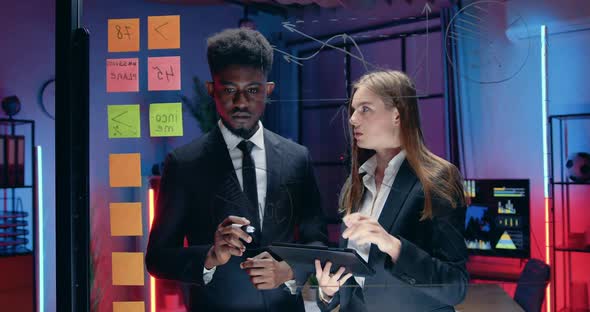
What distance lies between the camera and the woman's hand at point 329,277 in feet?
4.36

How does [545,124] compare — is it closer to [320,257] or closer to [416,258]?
[416,258]

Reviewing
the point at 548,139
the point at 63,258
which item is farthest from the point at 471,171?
the point at 63,258

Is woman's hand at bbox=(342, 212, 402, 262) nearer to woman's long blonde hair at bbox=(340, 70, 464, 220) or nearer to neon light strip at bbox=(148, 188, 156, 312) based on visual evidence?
woman's long blonde hair at bbox=(340, 70, 464, 220)

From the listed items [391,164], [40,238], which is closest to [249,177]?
[391,164]

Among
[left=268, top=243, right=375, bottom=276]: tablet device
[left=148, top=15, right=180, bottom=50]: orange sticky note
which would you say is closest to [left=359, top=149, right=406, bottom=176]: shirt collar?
[left=268, top=243, right=375, bottom=276]: tablet device

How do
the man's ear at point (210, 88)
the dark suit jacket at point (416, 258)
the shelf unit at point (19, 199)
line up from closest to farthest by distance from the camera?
1. the dark suit jacket at point (416, 258)
2. the man's ear at point (210, 88)
3. the shelf unit at point (19, 199)

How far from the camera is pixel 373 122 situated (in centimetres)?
130

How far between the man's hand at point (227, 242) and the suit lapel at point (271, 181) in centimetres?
5

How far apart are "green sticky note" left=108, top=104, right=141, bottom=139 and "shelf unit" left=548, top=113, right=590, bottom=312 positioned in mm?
1222

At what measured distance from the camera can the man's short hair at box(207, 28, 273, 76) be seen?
53.0 inches

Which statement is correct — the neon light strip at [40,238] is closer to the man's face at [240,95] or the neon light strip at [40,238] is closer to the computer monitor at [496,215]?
the man's face at [240,95]

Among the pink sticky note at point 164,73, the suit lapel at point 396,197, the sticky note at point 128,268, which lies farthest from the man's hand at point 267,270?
the pink sticky note at point 164,73

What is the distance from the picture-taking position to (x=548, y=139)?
4.22 ft

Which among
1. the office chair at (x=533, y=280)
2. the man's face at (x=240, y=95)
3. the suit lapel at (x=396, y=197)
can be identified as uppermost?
the man's face at (x=240, y=95)
